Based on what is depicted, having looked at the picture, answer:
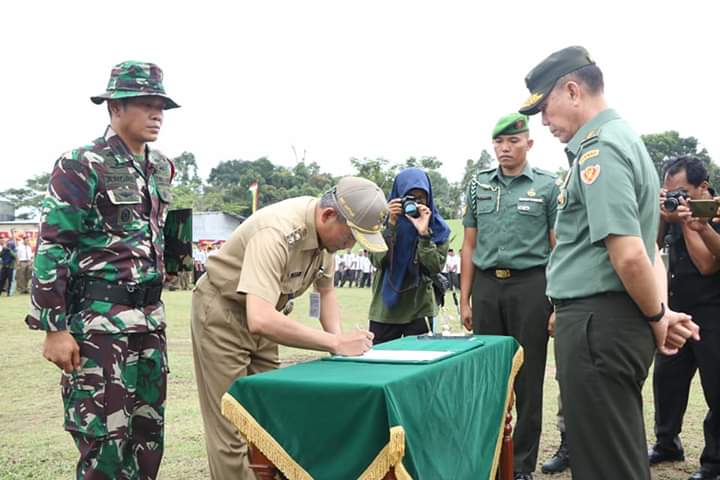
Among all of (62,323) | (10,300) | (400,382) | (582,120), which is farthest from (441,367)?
(10,300)

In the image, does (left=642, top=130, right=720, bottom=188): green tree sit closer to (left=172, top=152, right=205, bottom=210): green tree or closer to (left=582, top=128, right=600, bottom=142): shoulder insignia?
(left=172, top=152, right=205, bottom=210): green tree

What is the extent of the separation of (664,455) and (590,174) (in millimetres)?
2986

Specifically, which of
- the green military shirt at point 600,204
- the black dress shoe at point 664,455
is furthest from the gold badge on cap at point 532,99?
the black dress shoe at point 664,455

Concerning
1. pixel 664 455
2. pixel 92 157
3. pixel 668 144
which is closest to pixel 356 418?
pixel 92 157

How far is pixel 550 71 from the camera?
299cm

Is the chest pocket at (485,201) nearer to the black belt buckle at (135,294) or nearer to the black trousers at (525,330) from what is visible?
the black trousers at (525,330)

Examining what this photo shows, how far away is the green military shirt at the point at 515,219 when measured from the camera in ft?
14.9

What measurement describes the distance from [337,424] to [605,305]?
3.78 feet

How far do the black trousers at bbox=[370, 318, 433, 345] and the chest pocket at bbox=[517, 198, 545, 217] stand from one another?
109cm

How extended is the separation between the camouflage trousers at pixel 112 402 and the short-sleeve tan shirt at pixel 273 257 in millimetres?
537

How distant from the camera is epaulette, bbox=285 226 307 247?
313 cm

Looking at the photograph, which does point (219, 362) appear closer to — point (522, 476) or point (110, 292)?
point (110, 292)

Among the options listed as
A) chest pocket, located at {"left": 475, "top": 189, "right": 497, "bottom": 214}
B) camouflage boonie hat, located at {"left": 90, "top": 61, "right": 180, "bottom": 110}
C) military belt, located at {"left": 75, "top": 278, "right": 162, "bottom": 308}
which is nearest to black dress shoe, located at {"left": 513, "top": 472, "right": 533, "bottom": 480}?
chest pocket, located at {"left": 475, "top": 189, "right": 497, "bottom": 214}

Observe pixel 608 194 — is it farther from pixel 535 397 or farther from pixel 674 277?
pixel 674 277
